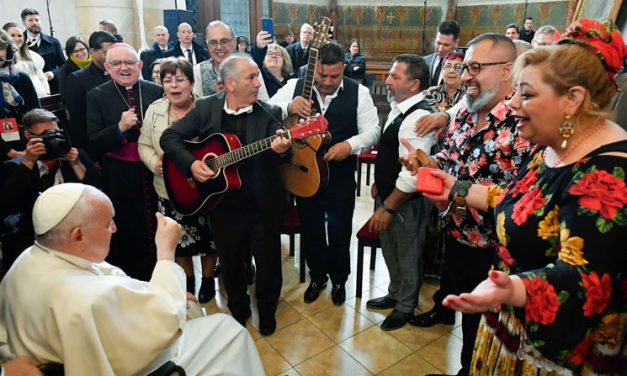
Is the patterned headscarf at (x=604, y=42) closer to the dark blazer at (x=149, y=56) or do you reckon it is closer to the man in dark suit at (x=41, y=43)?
the dark blazer at (x=149, y=56)

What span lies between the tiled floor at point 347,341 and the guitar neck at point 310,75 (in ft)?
5.06

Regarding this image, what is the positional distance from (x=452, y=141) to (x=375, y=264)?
1.81 m

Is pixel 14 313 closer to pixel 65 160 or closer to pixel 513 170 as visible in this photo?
pixel 65 160

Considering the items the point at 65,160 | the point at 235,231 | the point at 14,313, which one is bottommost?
the point at 235,231

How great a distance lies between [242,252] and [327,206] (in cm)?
68

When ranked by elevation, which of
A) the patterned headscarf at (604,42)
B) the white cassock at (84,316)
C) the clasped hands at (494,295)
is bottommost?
the white cassock at (84,316)

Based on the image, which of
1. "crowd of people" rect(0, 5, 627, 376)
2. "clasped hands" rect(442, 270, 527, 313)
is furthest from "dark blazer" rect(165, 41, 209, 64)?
"clasped hands" rect(442, 270, 527, 313)

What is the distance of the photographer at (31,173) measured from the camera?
7.79 ft

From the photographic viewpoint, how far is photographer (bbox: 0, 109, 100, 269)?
2.38 metres

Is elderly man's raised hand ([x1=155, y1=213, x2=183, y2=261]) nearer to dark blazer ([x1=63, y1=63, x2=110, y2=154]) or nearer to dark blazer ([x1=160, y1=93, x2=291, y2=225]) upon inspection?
dark blazer ([x1=160, y1=93, x2=291, y2=225])

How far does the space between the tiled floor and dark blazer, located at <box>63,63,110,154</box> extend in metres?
1.74

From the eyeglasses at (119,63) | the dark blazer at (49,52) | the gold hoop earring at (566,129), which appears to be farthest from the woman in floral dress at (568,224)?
the dark blazer at (49,52)

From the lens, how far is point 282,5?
32.6ft

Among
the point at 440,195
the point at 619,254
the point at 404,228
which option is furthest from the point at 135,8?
the point at 619,254
